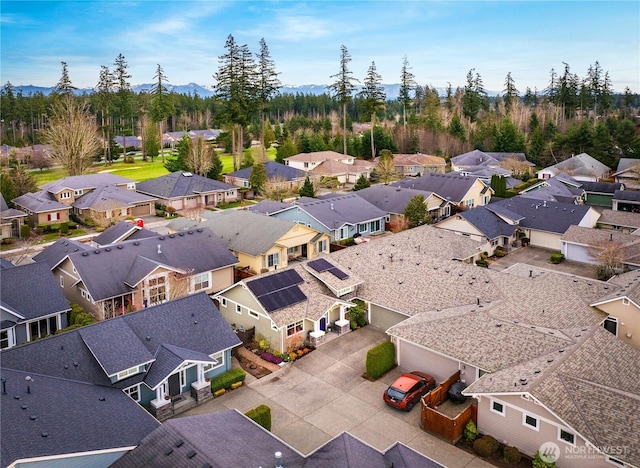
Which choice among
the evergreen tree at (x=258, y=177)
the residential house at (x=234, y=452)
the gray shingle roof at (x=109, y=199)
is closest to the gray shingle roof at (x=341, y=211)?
the evergreen tree at (x=258, y=177)

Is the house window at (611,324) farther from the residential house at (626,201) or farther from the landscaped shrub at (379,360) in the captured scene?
the residential house at (626,201)

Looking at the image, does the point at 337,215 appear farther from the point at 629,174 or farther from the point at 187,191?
the point at 629,174

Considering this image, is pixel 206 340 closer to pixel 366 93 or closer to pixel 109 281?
pixel 109 281

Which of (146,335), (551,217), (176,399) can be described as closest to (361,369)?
(176,399)

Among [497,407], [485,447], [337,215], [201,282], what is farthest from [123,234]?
[485,447]

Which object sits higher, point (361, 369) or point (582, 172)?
point (582, 172)
